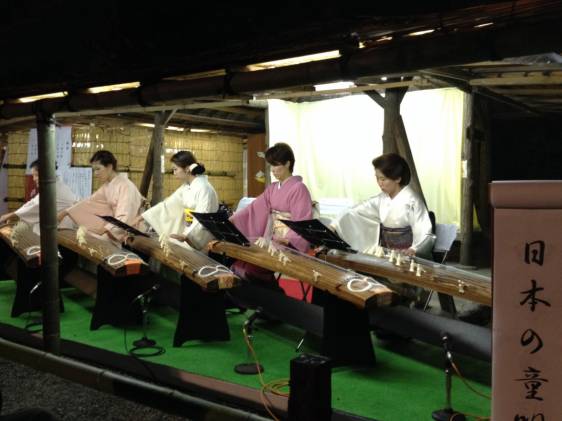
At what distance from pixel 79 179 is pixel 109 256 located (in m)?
7.27

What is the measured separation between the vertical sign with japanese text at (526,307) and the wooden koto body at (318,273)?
98.3 inches

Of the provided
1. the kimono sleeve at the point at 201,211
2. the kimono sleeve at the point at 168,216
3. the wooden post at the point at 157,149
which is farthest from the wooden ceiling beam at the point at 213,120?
the kimono sleeve at the point at 201,211

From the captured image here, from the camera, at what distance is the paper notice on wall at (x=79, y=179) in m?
12.7

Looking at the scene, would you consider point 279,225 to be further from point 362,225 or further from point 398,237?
point 398,237

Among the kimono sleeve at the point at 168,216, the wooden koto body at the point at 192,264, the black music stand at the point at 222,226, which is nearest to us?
the wooden koto body at the point at 192,264

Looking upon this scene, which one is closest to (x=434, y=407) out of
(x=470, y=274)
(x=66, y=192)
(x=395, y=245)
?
(x=470, y=274)

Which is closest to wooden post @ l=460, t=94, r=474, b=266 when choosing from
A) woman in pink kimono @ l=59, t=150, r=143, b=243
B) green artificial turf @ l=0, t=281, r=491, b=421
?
green artificial turf @ l=0, t=281, r=491, b=421

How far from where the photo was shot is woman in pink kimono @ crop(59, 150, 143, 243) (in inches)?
322

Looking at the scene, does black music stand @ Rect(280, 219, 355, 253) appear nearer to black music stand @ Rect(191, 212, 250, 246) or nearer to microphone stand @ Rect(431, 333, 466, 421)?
black music stand @ Rect(191, 212, 250, 246)

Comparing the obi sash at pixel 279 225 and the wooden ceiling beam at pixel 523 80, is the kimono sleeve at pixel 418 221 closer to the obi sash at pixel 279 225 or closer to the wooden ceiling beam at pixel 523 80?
the obi sash at pixel 279 225

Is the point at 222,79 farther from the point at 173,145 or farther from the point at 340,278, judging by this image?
the point at 173,145

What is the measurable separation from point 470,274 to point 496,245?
3227 millimetres

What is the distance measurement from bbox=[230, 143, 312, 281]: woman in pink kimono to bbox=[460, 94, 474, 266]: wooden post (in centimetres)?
376

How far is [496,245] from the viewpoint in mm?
1581
